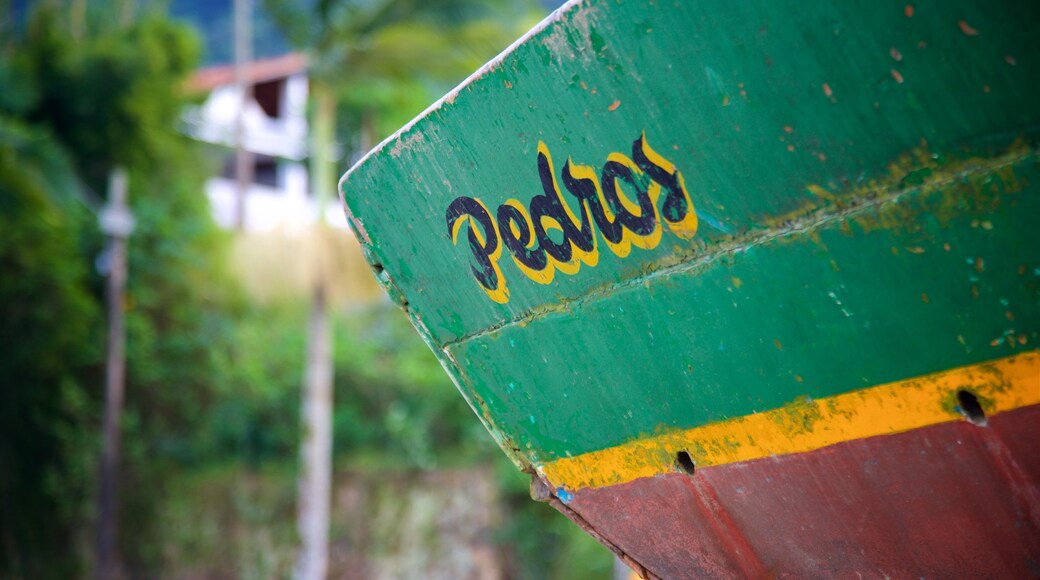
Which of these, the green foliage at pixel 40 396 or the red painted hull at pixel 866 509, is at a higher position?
the green foliage at pixel 40 396

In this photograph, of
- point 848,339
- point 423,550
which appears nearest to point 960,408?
point 848,339

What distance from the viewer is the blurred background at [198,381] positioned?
26.6 ft

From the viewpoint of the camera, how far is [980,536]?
5.88 feet

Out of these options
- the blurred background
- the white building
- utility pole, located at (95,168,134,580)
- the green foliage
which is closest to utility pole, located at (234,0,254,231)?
the white building

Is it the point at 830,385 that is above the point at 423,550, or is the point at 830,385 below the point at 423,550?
above

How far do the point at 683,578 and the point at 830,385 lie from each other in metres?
0.86

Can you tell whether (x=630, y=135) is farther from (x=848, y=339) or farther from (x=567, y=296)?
(x=848, y=339)

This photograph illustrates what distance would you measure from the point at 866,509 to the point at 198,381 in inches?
347

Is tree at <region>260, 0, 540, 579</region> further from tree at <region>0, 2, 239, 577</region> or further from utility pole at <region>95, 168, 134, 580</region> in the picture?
tree at <region>0, 2, 239, 577</region>

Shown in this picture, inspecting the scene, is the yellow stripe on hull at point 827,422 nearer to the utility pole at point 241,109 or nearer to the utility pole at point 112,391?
the utility pole at point 112,391

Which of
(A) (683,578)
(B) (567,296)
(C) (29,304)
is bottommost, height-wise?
(A) (683,578)

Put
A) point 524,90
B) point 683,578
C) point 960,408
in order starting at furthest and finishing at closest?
point 683,578 < point 524,90 < point 960,408

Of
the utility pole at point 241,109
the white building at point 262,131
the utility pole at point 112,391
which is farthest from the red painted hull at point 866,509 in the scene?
the white building at point 262,131

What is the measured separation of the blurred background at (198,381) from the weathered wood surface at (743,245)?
567 cm
